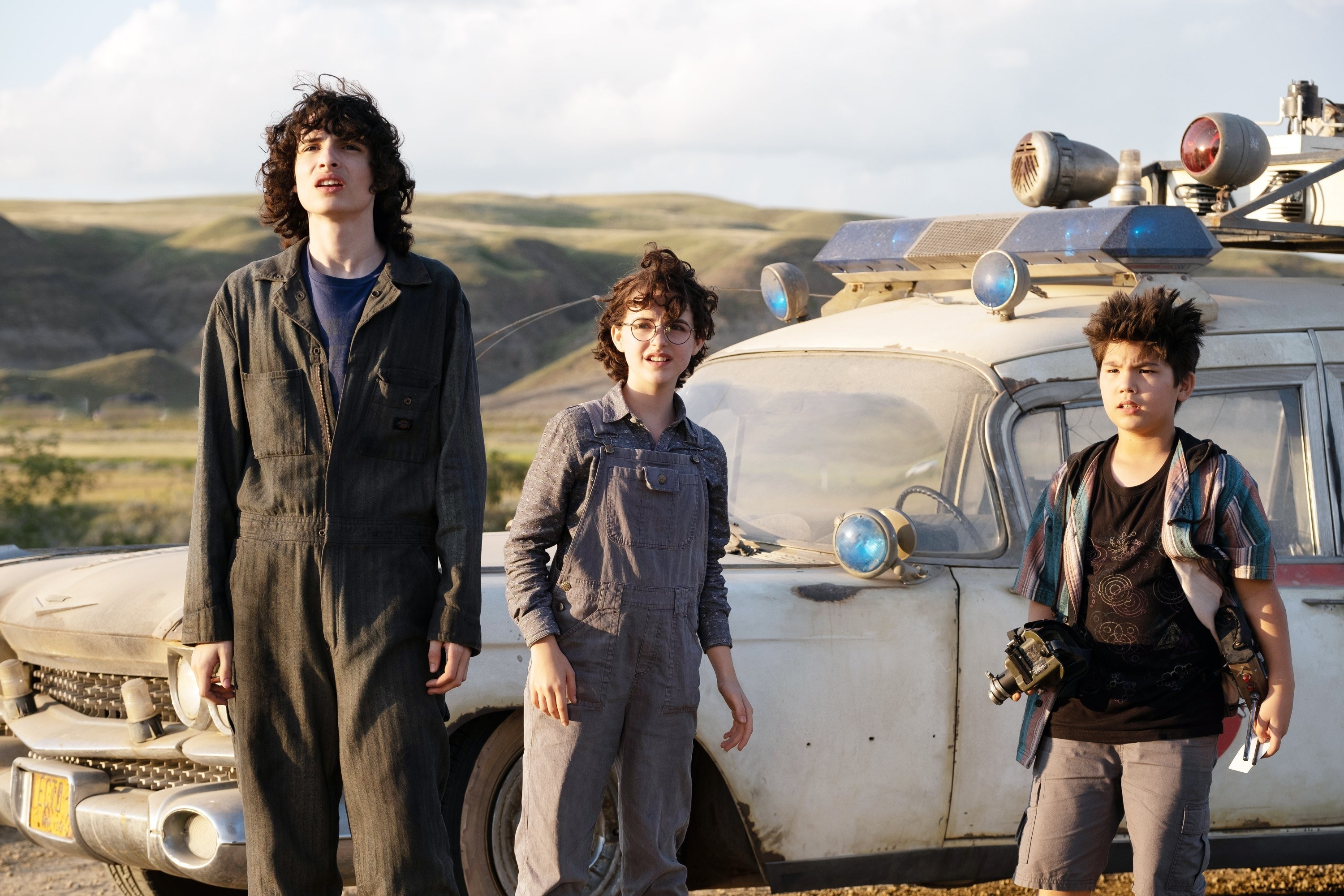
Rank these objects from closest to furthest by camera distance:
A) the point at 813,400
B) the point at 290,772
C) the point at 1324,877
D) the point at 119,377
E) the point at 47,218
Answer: the point at 290,772 → the point at 813,400 → the point at 1324,877 → the point at 119,377 → the point at 47,218

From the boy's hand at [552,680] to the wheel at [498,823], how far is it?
2.85 feet

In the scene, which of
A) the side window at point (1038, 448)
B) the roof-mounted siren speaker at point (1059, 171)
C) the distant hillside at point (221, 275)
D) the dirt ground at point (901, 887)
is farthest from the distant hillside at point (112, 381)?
the side window at point (1038, 448)

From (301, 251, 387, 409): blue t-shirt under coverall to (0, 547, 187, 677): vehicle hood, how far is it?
117cm

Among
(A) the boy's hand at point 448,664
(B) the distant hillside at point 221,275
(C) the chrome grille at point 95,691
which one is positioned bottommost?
(B) the distant hillside at point 221,275

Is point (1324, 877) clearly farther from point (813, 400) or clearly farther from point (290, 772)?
point (290, 772)

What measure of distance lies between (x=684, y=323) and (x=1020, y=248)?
1976 millimetres

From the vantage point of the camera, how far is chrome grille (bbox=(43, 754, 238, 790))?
4.11m

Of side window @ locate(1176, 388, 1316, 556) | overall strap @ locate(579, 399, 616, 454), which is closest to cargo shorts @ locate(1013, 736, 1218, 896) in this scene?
overall strap @ locate(579, 399, 616, 454)

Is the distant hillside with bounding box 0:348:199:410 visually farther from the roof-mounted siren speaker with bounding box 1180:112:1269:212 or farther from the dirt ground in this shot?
the roof-mounted siren speaker with bounding box 1180:112:1269:212

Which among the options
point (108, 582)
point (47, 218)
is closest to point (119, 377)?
point (47, 218)

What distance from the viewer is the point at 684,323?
3.26 meters

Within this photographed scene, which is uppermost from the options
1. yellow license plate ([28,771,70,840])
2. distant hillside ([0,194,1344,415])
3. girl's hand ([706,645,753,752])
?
girl's hand ([706,645,753,752])

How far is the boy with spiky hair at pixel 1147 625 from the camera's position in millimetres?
3201

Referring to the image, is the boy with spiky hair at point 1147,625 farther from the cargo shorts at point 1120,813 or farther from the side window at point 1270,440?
the side window at point 1270,440
